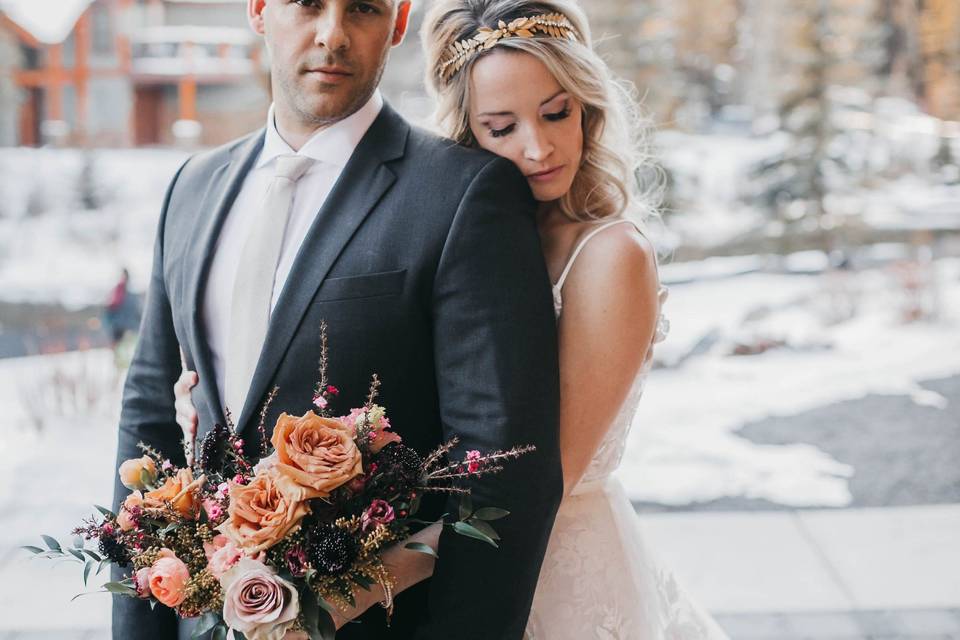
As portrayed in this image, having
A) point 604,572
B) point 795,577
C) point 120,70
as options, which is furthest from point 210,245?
point 120,70

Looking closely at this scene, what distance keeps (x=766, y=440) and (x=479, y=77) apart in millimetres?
4594

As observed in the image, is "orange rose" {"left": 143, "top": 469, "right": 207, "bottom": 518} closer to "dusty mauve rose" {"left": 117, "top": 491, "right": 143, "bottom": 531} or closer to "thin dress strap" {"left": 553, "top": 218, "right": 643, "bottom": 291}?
"dusty mauve rose" {"left": 117, "top": 491, "right": 143, "bottom": 531}

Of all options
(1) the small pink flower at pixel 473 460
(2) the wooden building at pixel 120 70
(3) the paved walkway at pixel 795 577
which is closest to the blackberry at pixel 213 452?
(1) the small pink flower at pixel 473 460

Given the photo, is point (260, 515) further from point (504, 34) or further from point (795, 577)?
point (795, 577)

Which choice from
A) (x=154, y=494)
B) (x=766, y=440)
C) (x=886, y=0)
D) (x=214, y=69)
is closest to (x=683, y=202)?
(x=886, y=0)

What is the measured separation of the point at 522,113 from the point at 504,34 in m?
0.15

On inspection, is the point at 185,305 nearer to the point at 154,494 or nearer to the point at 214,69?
the point at 154,494

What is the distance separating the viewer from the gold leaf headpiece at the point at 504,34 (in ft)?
5.73

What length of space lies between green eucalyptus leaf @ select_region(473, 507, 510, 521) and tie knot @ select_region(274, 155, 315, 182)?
0.64 metres

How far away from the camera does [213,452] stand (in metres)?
1.39

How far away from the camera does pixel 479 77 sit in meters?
1.75

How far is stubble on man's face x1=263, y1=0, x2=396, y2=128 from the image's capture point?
157cm

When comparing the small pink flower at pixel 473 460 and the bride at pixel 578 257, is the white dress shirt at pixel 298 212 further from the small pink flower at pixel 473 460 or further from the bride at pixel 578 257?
the small pink flower at pixel 473 460

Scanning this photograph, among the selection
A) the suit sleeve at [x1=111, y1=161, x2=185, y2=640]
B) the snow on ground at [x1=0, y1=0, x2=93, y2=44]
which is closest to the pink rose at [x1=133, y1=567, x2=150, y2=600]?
the suit sleeve at [x1=111, y1=161, x2=185, y2=640]
